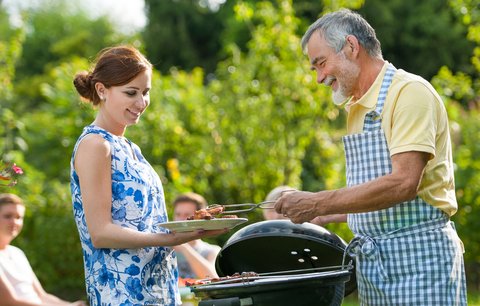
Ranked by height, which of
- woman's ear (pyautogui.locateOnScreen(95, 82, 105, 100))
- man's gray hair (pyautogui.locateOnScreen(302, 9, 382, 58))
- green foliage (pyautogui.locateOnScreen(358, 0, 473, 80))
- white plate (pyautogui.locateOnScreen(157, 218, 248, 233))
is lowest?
white plate (pyautogui.locateOnScreen(157, 218, 248, 233))

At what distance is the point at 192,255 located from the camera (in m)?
5.99

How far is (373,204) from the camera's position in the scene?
3.22 m

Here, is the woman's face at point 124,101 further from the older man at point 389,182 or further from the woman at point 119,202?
the older man at point 389,182

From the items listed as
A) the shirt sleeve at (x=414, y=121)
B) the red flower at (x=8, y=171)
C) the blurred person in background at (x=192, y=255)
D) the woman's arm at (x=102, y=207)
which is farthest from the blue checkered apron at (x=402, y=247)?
the blurred person in background at (x=192, y=255)

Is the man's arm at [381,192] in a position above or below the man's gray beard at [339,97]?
below

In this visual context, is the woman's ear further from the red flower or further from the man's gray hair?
the man's gray hair

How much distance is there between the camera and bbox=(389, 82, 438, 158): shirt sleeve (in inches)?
125

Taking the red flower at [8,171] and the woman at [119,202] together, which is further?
the red flower at [8,171]

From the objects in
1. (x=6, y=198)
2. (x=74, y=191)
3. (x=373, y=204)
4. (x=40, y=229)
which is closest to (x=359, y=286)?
(x=373, y=204)

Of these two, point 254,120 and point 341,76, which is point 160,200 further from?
point 254,120

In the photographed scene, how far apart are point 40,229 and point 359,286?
7.03m

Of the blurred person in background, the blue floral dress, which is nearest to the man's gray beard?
the blue floral dress

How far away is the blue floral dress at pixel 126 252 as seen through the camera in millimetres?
3279

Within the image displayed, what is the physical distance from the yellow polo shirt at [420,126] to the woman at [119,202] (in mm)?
749
